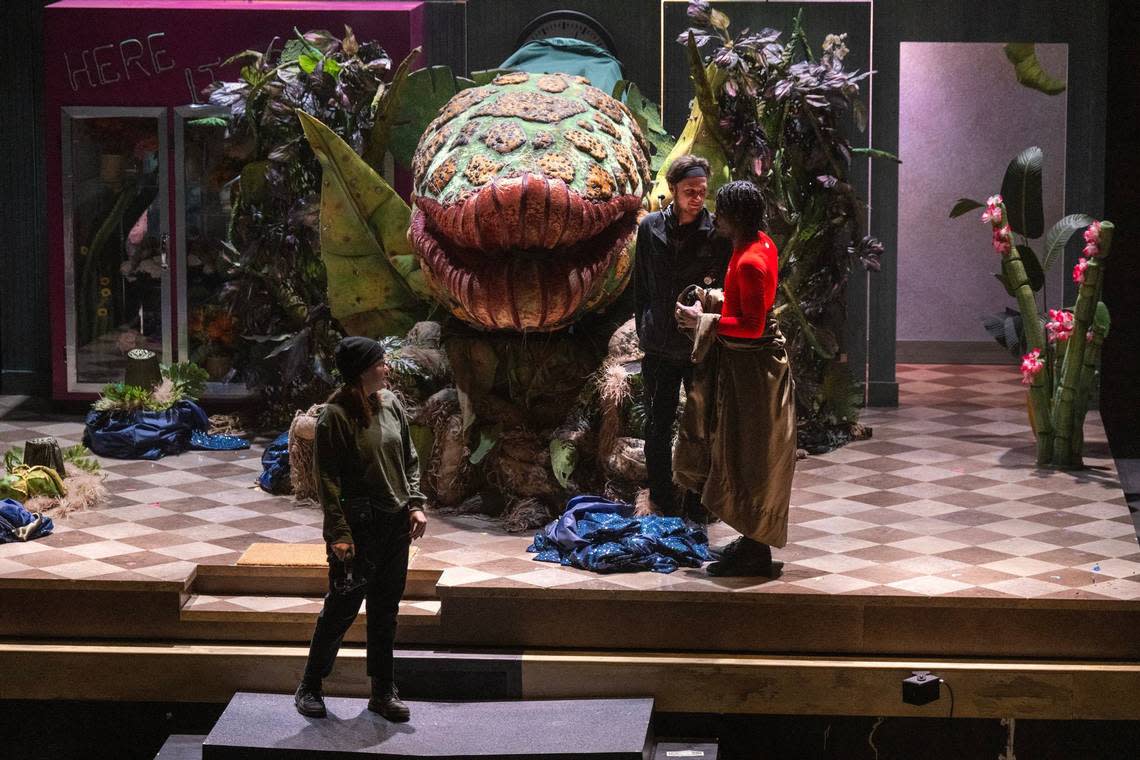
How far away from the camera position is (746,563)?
590cm

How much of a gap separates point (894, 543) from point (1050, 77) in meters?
3.66

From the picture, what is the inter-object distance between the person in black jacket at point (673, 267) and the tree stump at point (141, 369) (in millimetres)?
3111

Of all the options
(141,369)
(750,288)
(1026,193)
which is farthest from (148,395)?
(1026,193)

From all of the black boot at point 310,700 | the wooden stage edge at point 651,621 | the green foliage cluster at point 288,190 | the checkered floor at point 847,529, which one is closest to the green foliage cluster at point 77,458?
the checkered floor at point 847,529

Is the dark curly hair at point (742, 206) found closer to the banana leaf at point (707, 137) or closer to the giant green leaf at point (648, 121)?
the banana leaf at point (707, 137)

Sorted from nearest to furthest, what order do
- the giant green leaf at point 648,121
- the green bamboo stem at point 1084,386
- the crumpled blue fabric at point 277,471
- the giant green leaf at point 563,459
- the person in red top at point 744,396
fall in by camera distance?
the person in red top at point 744,396
the giant green leaf at point 563,459
the crumpled blue fabric at point 277,471
the green bamboo stem at point 1084,386
the giant green leaf at point 648,121

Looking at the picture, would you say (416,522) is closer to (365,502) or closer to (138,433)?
(365,502)

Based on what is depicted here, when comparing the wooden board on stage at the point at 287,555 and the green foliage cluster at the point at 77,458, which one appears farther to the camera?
the green foliage cluster at the point at 77,458

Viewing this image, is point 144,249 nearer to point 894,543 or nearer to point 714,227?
point 714,227

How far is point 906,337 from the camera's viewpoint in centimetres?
1062

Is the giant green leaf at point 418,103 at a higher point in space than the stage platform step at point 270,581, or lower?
higher

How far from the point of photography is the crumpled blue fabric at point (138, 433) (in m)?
7.84

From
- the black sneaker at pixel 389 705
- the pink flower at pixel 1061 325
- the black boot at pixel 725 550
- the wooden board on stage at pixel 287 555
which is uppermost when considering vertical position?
the pink flower at pixel 1061 325

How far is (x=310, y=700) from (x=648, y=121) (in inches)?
143
